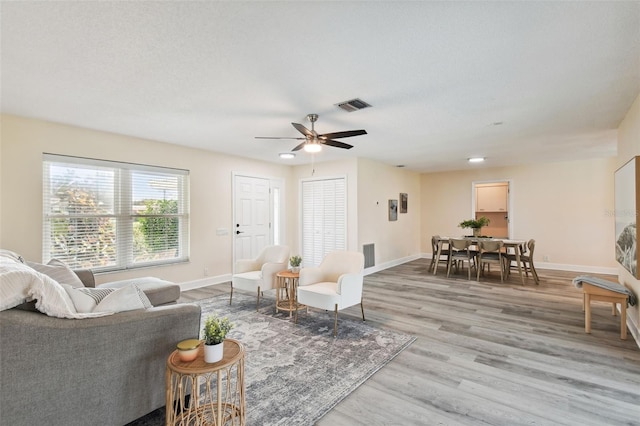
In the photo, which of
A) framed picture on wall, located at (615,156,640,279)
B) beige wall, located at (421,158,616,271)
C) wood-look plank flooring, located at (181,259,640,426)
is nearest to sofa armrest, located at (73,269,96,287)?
wood-look plank flooring, located at (181,259,640,426)

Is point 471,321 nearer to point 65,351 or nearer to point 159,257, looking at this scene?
point 65,351

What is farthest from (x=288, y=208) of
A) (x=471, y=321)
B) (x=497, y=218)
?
(x=497, y=218)

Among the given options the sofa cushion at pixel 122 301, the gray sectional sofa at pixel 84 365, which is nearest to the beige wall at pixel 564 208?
the gray sectional sofa at pixel 84 365

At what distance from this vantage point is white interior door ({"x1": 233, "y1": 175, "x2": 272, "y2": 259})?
20.1ft

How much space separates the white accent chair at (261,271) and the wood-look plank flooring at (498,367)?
3.32ft

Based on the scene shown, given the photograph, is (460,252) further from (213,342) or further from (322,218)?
(213,342)

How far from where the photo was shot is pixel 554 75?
8.44 ft

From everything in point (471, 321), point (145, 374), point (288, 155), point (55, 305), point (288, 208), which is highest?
point (288, 155)

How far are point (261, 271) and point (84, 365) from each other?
2.69 meters

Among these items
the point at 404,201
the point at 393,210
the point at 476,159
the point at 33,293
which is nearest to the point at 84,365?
the point at 33,293

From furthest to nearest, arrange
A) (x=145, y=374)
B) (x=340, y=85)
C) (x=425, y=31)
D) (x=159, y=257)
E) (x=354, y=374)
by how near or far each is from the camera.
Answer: (x=159, y=257) < (x=340, y=85) < (x=354, y=374) < (x=425, y=31) < (x=145, y=374)

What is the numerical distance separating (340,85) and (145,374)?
2.67 meters

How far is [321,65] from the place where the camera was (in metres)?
2.40

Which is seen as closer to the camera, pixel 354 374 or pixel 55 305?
pixel 55 305
